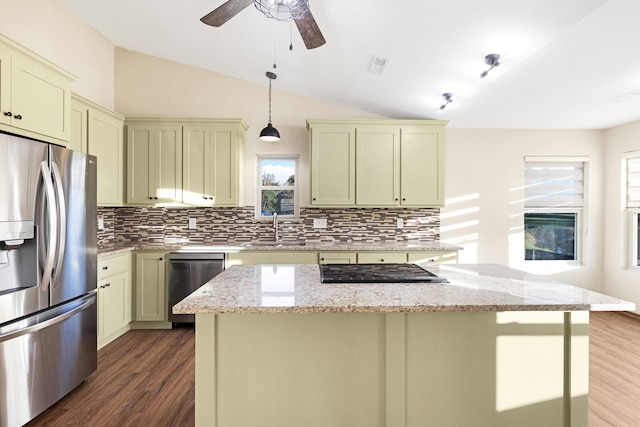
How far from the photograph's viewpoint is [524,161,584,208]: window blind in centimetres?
429

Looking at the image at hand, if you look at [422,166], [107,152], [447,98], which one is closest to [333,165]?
[422,166]

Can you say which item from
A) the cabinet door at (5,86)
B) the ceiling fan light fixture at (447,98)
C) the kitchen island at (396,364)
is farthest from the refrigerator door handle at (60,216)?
the ceiling fan light fixture at (447,98)

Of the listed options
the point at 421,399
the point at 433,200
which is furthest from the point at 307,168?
the point at 421,399

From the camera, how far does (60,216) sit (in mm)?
2072

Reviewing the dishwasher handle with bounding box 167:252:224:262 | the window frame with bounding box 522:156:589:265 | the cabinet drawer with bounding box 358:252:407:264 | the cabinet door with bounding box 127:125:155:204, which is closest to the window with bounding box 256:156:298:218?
the dishwasher handle with bounding box 167:252:224:262

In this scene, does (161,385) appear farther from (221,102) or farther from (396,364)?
(221,102)

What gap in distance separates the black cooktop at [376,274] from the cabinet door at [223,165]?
6.41 feet

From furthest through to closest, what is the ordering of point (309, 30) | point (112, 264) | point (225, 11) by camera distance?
point (112, 264), point (309, 30), point (225, 11)

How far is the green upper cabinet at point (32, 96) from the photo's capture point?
A: 1882 mm

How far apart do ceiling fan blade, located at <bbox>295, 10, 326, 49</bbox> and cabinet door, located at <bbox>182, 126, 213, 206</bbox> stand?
1.98 metres

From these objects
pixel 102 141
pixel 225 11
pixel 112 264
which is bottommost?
pixel 112 264

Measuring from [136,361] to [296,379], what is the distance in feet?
6.58

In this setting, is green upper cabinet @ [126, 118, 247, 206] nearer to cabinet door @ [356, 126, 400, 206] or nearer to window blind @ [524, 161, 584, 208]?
cabinet door @ [356, 126, 400, 206]

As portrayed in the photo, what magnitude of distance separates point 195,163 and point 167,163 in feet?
1.05
